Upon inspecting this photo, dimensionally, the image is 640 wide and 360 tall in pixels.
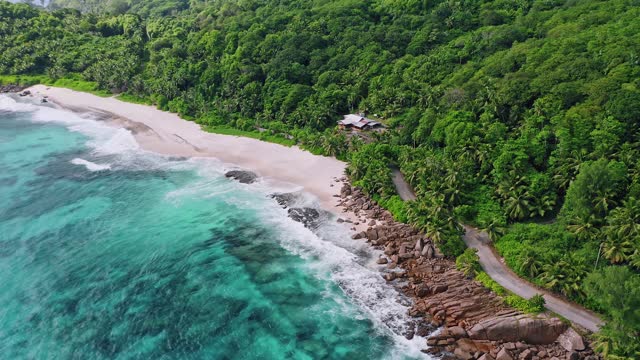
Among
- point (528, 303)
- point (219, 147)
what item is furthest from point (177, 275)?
point (219, 147)

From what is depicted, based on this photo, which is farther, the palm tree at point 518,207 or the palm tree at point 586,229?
the palm tree at point 518,207

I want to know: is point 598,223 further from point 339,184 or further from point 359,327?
point 339,184

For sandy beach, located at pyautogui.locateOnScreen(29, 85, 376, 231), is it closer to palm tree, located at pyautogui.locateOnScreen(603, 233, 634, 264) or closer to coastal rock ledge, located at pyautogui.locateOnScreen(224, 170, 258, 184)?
coastal rock ledge, located at pyautogui.locateOnScreen(224, 170, 258, 184)

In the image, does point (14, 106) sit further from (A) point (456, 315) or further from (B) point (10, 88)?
(A) point (456, 315)

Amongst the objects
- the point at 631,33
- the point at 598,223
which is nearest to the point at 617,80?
the point at 631,33

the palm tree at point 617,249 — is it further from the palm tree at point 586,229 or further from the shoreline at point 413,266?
the shoreline at point 413,266

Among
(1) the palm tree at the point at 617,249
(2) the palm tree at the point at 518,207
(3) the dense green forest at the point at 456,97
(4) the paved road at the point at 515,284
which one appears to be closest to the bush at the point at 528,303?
(4) the paved road at the point at 515,284
